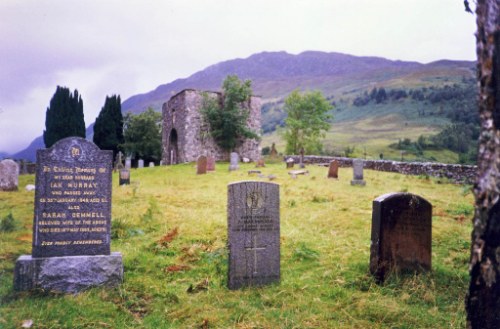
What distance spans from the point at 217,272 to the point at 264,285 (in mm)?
787

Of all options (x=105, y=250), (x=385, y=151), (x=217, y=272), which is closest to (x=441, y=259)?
(x=217, y=272)

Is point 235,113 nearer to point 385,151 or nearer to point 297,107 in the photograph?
point 297,107

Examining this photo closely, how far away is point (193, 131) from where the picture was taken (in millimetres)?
34000

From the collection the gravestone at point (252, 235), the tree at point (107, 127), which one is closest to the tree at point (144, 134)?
the tree at point (107, 127)

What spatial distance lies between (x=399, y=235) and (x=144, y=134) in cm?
4285

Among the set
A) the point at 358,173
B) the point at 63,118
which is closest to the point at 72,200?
the point at 358,173

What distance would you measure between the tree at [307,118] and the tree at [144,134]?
15846mm

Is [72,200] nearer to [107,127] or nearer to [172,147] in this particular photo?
[172,147]

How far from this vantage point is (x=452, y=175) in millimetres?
20109

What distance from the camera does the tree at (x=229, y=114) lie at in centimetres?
3388

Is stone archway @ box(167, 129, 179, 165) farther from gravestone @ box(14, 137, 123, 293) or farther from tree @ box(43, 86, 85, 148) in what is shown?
gravestone @ box(14, 137, 123, 293)

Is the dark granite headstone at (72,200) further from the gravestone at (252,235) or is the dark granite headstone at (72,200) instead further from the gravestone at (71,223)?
the gravestone at (252,235)

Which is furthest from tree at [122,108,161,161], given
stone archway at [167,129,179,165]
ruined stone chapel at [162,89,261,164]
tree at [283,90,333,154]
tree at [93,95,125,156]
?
tree at [283,90,333,154]

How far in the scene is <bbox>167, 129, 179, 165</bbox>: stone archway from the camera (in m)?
36.8
